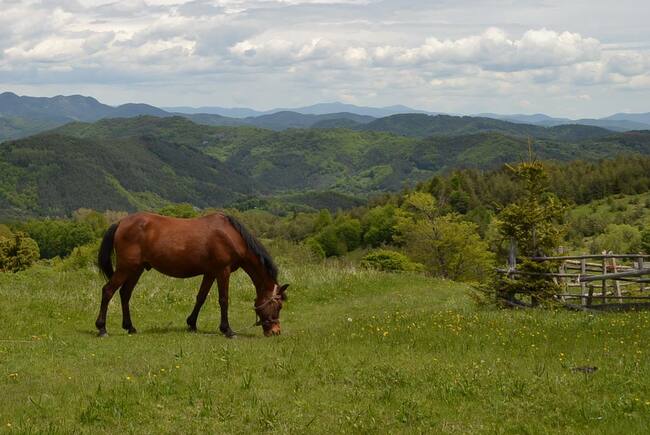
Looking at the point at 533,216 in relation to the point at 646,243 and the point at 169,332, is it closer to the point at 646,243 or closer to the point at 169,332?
the point at 169,332

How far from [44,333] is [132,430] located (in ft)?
29.5

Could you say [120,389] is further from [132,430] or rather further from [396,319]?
[396,319]

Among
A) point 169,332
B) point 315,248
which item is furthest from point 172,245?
point 315,248

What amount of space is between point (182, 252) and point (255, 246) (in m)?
1.77

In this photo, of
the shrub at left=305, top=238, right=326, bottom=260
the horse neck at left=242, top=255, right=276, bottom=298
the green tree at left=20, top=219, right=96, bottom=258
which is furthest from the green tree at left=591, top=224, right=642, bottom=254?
the green tree at left=20, top=219, right=96, bottom=258

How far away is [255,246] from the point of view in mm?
15227

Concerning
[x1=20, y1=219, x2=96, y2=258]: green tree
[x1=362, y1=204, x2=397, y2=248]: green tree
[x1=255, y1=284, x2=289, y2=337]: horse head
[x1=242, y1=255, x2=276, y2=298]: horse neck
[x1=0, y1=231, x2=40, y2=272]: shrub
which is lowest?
[x1=20, y1=219, x2=96, y2=258]: green tree

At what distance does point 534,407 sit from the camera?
8.03m

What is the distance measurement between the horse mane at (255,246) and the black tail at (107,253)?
2819mm

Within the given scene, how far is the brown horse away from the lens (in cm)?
1479

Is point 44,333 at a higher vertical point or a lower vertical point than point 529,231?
lower

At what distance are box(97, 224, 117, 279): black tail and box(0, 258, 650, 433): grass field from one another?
63.4 inches

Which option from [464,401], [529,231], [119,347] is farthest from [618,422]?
[529,231]

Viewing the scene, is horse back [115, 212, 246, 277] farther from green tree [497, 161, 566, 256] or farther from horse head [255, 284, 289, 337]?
green tree [497, 161, 566, 256]
